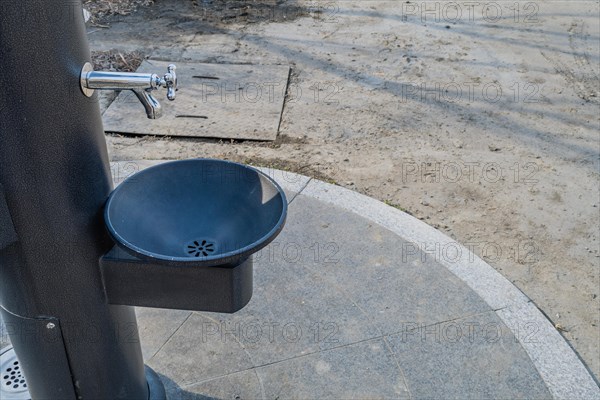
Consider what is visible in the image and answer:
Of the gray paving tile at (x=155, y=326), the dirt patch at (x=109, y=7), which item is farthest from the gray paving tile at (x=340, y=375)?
the dirt patch at (x=109, y=7)

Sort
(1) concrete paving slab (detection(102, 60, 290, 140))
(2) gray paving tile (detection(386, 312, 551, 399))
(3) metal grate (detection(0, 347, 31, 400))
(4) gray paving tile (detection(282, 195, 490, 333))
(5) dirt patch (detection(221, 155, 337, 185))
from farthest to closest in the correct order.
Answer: (1) concrete paving slab (detection(102, 60, 290, 140)), (5) dirt patch (detection(221, 155, 337, 185)), (4) gray paving tile (detection(282, 195, 490, 333)), (2) gray paving tile (detection(386, 312, 551, 399)), (3) metal grate (detection(0, 347, 31, 400))

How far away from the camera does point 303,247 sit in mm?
3922

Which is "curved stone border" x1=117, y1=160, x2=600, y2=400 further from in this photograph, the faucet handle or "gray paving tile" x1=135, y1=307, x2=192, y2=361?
the faucet handle

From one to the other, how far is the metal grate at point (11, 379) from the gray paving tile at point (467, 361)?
178 cm

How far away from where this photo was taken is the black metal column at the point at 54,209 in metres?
1.84

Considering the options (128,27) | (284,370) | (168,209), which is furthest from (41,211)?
(128,27)

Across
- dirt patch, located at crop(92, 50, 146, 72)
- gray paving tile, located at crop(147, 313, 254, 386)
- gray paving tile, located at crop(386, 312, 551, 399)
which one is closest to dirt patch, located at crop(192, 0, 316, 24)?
dirt patch, located at crop(92, 50, 146, 72)

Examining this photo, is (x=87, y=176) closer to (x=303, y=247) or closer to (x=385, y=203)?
(x=303, y=247)

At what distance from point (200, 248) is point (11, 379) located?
138 centimetres

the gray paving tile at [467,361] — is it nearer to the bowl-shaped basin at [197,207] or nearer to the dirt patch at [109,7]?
the bowl-shaped basin at [197,207]

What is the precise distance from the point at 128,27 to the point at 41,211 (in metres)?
5.86

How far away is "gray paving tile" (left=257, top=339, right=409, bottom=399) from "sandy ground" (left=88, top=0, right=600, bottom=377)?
0.96 meters

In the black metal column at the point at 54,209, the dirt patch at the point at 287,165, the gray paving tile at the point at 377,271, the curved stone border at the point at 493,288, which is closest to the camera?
the black metal column at the point at 54,209

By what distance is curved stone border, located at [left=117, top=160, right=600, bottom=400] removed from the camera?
10.4ft
